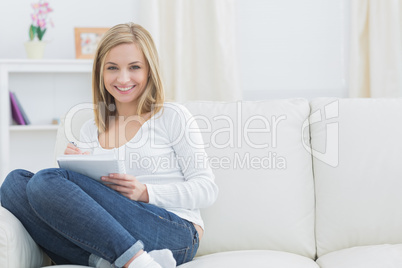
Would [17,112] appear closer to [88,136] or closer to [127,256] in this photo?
[88,136]

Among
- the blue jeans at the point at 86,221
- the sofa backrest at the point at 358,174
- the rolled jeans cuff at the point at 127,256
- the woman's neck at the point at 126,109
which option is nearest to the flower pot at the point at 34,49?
the woman's neck at the point at 126,109

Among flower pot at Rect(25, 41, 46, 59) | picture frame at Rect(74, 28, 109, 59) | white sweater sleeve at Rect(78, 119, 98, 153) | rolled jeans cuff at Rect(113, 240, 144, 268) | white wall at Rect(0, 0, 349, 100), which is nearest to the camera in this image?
rolled jeans cuff at Rect(113, 240, 144, 268)

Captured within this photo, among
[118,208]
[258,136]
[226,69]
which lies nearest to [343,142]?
[258,136]

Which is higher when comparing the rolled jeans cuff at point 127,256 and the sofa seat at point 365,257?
the rolled jeans cuff at point 127,256

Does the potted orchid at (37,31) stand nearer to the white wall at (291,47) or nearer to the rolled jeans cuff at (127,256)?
the white wall at (291,47)

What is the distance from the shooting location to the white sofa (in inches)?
68.2

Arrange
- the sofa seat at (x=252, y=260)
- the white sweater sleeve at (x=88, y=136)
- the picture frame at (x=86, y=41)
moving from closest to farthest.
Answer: the sofa seat at (x=252, y=260) → the white sweater sleeve at (x=88, y=136) → the picture frame at (x=86, y=41)

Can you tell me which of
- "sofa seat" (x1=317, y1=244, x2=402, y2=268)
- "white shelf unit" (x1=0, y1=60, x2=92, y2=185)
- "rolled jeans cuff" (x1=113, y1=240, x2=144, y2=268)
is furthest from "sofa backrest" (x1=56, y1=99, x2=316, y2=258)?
"white shelf unit" (x1=0, y1=60, x2=92, y2=185)

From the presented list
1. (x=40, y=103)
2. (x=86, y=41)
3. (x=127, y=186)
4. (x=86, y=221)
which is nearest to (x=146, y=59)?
(x=127, y=186)

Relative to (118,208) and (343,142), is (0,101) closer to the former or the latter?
(118,208)

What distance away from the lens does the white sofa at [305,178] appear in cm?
173

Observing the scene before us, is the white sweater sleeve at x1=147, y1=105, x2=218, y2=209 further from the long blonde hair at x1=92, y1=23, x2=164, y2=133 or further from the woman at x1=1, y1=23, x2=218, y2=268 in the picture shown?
the long blonde hair at x1=92, y1=23, x2=164, y2=133

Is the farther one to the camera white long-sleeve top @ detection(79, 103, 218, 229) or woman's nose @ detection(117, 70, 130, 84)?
woman's nose @ detection(117, 70, 130, 84)

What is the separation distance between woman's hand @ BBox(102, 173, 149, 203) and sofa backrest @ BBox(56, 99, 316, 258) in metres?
0.29
